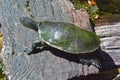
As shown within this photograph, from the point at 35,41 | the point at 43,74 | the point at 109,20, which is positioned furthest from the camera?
the point at 109,20

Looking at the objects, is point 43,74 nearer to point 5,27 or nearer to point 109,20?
point 5,27

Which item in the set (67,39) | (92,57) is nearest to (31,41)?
(67,39)

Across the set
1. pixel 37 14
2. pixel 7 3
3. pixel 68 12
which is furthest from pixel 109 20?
pixel 7 3

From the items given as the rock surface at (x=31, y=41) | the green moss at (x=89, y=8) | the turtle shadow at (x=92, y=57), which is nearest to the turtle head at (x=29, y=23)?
the rock surface at (x=31, y=41)

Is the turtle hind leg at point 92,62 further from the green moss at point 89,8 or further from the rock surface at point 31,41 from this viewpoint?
the green moss at point 89,8

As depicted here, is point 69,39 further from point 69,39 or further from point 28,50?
point 28,50

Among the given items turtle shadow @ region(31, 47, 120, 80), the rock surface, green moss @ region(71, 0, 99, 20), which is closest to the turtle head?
the rock surface
